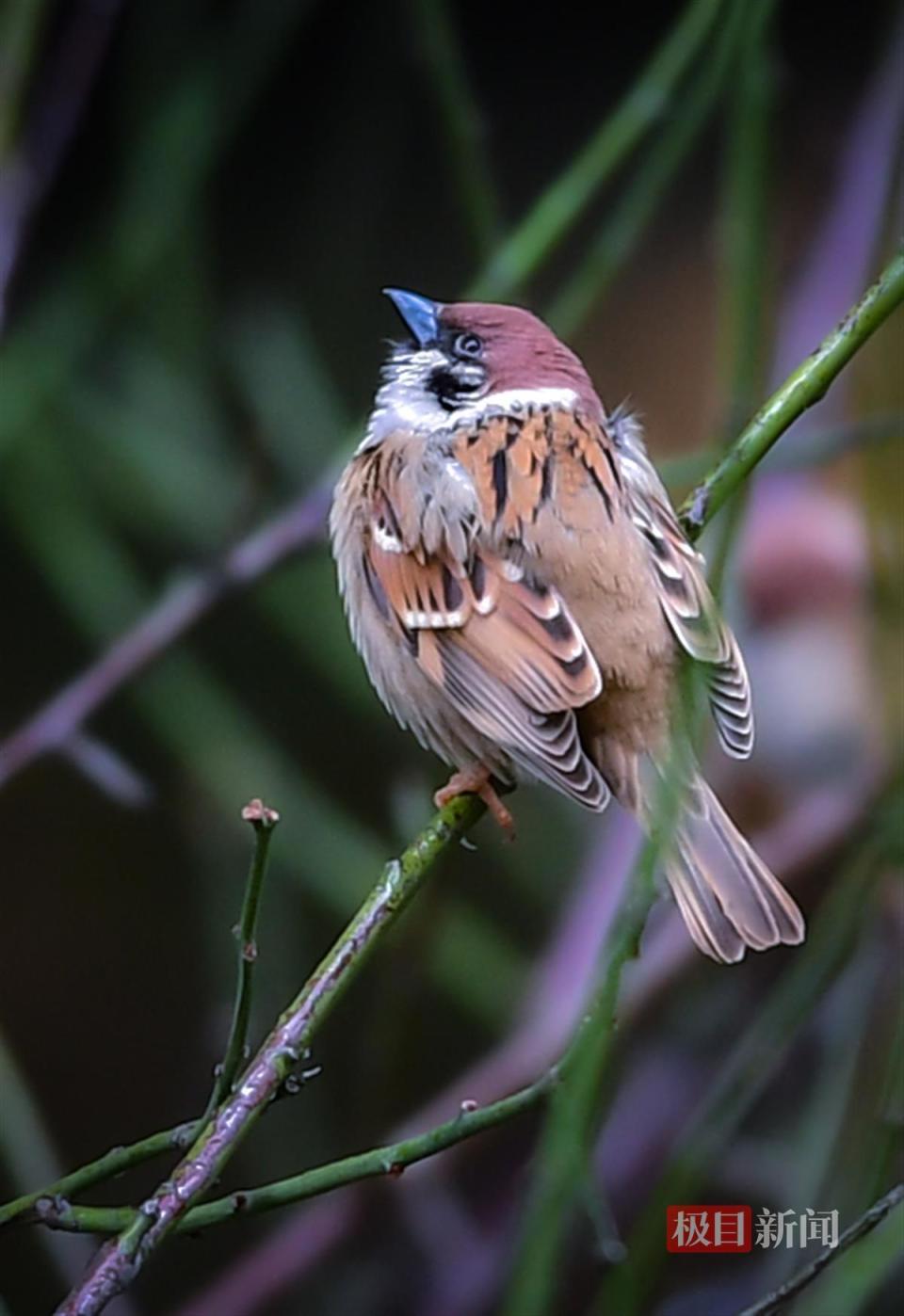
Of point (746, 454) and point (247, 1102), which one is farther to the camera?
point (746, 454)

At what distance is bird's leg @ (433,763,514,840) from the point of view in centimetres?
191

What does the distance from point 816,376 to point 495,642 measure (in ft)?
A: 1.47

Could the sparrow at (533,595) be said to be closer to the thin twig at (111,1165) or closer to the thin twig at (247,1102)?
the thin twig at (247,1102)

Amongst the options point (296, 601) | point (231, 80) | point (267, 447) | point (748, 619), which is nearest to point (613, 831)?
point (748, 619)

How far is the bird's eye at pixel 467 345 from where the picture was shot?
2.14 m

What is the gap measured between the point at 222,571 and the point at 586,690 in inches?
26.2

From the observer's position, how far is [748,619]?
2.74 metres

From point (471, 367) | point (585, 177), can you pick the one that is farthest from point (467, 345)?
point (585, 177)

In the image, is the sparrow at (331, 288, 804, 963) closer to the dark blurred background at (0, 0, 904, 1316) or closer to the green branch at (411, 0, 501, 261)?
the green branch at (411, 0, 501, 261)

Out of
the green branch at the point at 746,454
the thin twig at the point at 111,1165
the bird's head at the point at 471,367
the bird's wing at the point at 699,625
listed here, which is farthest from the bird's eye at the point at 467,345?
the thin twig at the point at 111,1165

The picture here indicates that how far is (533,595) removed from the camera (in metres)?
1.94

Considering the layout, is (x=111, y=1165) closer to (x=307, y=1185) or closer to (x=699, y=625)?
(x=307, y=1185)

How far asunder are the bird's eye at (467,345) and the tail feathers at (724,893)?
23.3 inches

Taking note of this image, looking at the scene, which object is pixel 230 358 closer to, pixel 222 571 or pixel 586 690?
pixel 222 571
